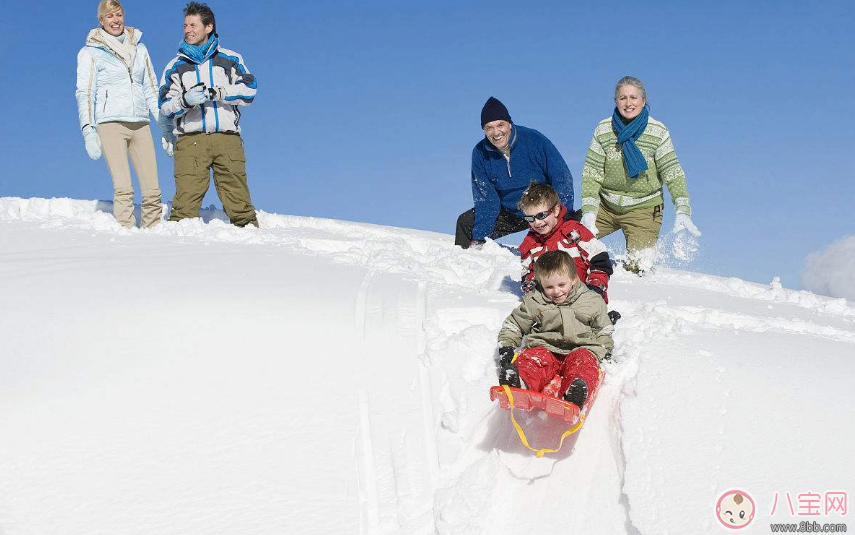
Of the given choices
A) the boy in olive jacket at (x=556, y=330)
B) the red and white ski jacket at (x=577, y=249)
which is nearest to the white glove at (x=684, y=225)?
the red and white ski jacket at (x=577, y=249)

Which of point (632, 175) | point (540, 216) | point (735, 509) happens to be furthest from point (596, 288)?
point (632, 175)

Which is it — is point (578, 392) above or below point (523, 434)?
above

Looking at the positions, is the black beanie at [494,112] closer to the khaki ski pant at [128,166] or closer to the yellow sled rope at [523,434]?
the khaki ski pant at [128,166]

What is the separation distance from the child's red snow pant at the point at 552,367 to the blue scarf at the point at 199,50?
446 cm

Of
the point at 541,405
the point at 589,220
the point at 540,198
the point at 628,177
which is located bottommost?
the point at 541,405

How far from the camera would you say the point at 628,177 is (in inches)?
253

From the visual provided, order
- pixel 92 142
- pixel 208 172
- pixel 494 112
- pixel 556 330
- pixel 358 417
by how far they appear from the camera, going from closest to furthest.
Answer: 1. pixel 358 417
2. pixel 556 330
3. pixel 494 112
4. pixel 92 142
5. pixel 208 172

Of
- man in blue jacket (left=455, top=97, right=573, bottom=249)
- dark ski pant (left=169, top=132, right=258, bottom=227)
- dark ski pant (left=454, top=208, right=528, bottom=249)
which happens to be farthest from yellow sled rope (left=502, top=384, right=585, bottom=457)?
dark ski pant (left=169, top=132, right=258, bottom=227)

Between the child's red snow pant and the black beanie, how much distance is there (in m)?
3.10

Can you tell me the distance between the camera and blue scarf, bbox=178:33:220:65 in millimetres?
6645

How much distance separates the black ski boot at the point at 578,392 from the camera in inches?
132

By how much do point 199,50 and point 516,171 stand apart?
9.93ft

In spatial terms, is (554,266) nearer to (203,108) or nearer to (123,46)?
(203,108)

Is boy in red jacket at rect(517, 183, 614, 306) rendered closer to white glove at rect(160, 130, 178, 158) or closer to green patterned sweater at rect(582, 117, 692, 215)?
green patterned sweater at rect(582, 117, 692, 215)
